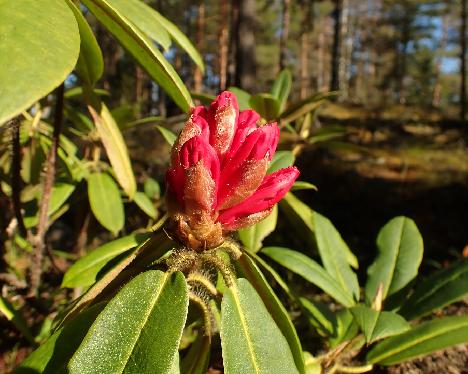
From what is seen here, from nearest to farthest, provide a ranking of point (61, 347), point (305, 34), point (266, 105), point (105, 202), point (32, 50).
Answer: point (32, 50), point (61, 347), point (266, 105), point (105, 202), point (305, 34)

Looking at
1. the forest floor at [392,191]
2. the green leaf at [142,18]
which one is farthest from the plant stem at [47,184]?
the forest floor at [392,191]

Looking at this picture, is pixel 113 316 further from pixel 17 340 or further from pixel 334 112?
pixel 334 112

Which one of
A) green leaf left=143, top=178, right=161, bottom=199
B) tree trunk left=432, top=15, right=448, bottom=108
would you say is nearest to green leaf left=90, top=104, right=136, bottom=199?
green leaf left=143, top=178, right=161, bottom=199

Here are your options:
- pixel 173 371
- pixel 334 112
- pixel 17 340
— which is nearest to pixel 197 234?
pixel 173 371

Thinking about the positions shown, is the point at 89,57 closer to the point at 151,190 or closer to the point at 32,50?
the point at 32,50

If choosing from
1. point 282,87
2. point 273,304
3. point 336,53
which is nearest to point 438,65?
point 336,53

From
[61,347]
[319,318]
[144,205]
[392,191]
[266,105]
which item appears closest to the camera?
[61,347]

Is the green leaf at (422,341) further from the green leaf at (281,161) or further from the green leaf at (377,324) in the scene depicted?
the green leaf at (281,161)
